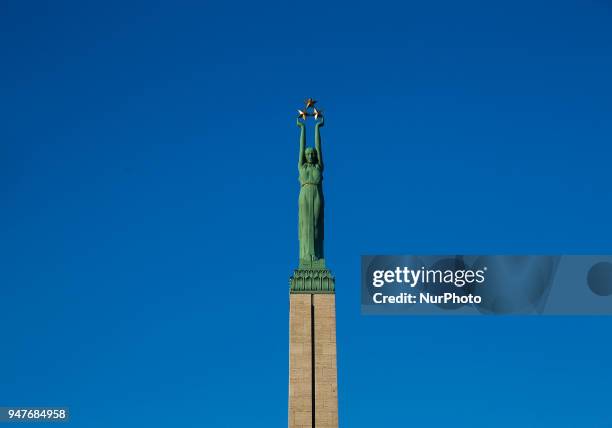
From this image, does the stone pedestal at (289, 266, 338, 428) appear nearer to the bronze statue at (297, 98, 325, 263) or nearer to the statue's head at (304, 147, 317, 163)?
the bronze statue at (297, 98, 325, 263)

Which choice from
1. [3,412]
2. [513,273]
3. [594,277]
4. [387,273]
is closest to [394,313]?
[387,273]

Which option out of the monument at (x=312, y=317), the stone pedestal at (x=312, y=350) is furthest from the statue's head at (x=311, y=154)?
the stone pedestal at (x=312, y=350)

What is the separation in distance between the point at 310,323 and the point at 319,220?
19.7 ft

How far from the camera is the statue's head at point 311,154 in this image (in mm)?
58719

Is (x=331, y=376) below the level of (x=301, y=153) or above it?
below

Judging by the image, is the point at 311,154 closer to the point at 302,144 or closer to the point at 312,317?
the point at 302,144

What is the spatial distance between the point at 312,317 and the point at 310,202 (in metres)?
6.61

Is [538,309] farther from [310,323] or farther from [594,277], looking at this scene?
[310,323]

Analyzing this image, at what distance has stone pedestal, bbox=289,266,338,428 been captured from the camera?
177ft

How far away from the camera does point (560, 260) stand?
168ft

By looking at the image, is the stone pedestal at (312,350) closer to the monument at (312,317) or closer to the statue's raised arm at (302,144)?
the monument at (312,317)

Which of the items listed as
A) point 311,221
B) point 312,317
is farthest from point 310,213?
point 312,317

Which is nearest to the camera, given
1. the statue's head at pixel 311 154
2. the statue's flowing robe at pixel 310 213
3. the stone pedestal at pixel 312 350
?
the stone pedestal at pixel 312 350

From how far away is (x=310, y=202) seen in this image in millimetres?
57750
